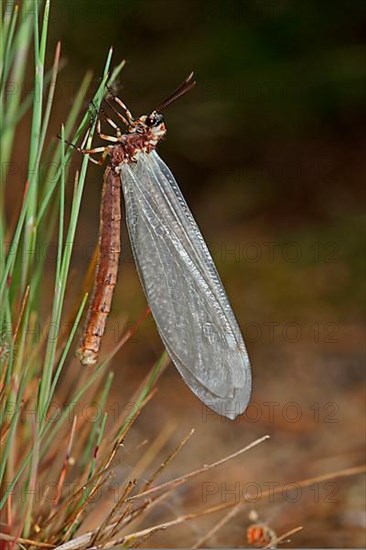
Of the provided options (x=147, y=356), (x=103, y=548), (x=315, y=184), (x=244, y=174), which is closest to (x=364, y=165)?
(x=315, y=184)

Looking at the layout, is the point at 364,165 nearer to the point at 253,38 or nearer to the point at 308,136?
the point at 308,136

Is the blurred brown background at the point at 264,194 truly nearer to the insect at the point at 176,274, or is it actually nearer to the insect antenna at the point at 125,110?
the insect at the point at 176,274

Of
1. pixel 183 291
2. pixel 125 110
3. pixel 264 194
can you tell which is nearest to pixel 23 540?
pixel 183 291

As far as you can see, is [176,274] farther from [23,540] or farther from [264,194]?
[264,194]

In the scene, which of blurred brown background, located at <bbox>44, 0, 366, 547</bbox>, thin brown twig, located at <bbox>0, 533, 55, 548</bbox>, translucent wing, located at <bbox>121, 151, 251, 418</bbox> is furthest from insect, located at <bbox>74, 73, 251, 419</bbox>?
blurred brown background, located at <bbox>44, 0, 366, 547</bbox>

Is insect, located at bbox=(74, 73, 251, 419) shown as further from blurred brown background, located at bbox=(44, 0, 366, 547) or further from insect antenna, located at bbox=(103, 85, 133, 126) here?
blurred brown background, located at bbox=(44, 0, 366, 547)

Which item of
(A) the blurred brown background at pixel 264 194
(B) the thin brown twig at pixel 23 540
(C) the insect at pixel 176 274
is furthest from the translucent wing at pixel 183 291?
(A) the blurred brown background at pixel 264 194
